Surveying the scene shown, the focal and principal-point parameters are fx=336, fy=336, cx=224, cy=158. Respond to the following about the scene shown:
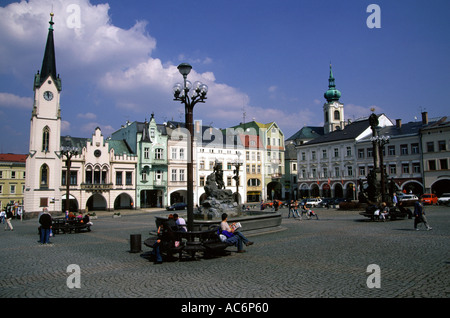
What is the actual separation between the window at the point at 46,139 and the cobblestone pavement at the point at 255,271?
3542 centimetres

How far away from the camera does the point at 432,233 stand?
1515cm

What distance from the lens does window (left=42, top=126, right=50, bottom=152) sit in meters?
45.1

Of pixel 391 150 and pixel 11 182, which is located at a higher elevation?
pixel 391 150

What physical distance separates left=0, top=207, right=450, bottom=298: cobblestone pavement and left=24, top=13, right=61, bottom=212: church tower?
112 feet

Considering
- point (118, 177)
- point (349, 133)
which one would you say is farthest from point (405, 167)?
point (118, 177)

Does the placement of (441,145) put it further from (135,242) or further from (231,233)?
(135,242)

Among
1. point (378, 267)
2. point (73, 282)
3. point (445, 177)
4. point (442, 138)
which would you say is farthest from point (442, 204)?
point (73, 282)

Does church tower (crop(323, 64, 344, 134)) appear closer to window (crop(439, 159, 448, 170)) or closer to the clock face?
window (crop(439, 159, 448, 170))

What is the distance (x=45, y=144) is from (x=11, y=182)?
25631 millimetres

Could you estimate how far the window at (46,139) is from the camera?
148 ft

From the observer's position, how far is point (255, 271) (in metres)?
8.77

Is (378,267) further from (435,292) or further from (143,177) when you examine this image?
(143,177)

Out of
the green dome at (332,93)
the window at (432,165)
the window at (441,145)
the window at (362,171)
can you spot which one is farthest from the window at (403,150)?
the green dome at (332,93)
